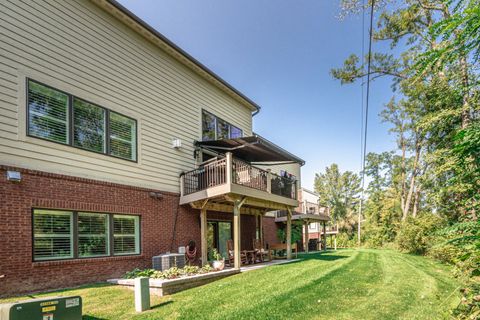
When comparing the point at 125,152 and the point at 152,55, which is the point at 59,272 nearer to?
the point at 125,152

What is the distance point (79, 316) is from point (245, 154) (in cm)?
1049

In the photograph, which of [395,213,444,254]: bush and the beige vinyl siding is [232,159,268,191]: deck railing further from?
[395,213,444,254]: bush

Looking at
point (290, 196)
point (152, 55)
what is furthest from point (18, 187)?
point (290, 196)

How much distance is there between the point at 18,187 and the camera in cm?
727

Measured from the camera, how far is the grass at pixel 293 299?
572cm

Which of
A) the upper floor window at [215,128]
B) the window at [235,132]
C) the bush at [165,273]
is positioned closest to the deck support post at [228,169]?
the bush at [165,273]

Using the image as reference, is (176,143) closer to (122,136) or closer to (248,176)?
(122,136)

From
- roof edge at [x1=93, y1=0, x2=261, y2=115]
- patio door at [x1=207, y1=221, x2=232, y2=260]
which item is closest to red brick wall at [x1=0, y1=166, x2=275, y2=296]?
patio door at [x1=207, y1=221, x2=232, y2=260]

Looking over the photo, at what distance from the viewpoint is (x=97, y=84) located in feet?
31.1

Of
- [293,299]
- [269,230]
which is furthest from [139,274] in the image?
[269,230]

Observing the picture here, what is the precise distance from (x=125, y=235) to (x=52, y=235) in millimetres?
2305

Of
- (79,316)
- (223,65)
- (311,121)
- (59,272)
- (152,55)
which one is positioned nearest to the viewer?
(79,316)

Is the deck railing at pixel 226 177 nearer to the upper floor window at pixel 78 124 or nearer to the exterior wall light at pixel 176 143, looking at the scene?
the exterior wall light at pixel 176 143

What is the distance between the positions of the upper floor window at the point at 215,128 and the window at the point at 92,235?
19.5 feet
